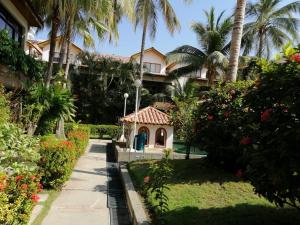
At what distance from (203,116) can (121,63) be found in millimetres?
28687

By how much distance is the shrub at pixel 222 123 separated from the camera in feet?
31.9

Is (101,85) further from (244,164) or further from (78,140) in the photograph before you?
(244,164)

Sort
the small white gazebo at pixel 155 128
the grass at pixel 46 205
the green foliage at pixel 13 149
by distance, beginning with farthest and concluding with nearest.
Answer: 1. the small white gazebo at pixel 155 128
2. the grass at pixel 46 205
3. the green foliage at pixel 13 149

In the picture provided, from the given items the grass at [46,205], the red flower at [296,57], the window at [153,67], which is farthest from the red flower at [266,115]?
the window at [153,67]

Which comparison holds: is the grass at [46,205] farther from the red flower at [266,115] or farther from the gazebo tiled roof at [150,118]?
the gazebo tiled roof at [150,118]

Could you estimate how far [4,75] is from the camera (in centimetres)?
1221

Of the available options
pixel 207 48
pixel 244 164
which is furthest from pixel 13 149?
pixel 207 48

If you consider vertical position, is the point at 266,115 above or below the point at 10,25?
below

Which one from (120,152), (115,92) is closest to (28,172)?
(120,152)

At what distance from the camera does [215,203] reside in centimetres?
738

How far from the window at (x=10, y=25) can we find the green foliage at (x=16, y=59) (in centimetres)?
121

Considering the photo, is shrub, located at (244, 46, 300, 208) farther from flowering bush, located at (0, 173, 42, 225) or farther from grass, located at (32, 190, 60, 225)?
grass, located at (32, 190, 60, 225)

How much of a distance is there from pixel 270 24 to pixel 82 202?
93.7ft

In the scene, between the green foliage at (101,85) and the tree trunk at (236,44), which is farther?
the green foliage at (101,85)
